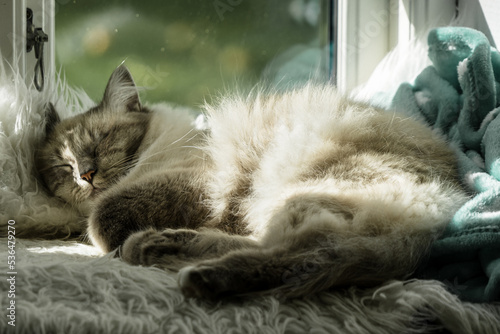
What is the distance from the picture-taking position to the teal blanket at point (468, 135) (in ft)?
2.87

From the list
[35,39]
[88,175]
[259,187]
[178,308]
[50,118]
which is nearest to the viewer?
[178,308]

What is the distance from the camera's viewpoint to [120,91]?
162cm

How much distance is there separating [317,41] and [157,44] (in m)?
0.71

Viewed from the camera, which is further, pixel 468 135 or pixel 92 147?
pixel 92 147

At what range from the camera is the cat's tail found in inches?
29.8

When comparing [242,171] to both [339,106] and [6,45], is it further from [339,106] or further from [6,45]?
[6,45]

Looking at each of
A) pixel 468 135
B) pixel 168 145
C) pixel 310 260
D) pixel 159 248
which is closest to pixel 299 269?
pixel 310 260

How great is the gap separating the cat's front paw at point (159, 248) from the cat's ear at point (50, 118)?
0.74 meters

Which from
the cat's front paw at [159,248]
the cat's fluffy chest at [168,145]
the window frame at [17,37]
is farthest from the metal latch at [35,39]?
the cat's front paw at [159,248]

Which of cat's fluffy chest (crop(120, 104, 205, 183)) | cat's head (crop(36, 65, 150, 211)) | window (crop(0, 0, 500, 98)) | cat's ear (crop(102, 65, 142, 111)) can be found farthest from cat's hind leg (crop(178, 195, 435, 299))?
window (crop(0, 0, 500, 98))

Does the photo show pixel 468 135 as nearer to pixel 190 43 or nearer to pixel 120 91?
pixel 120 91

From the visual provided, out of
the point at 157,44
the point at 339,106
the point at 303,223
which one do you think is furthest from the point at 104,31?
the point at 303,223

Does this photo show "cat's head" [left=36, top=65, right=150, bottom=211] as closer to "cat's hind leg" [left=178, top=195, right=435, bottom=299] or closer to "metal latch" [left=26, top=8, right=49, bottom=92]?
"metal latch" [left=26, top=8, right=49, bottom=92]

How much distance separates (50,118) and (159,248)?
85 centimetres
